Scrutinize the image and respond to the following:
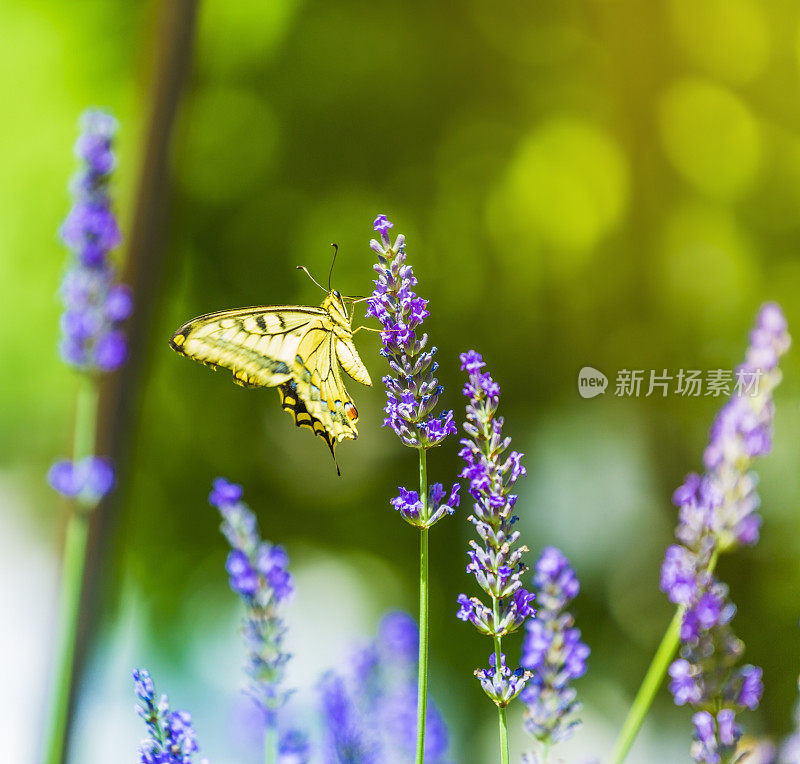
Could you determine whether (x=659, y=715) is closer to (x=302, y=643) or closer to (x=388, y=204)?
(x=302, y=643)

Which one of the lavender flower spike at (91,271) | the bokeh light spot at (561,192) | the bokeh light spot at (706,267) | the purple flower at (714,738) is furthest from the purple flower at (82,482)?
the bokeh light spot at (706,267)

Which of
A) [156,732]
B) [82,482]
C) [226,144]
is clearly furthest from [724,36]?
[156,732]

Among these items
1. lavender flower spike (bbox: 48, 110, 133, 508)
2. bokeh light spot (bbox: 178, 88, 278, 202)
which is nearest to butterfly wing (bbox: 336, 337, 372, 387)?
lavender flower spike (bbox: 48, 110, 133, 508)

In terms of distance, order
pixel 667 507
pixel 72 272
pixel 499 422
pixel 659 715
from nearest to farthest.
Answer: pixel 499 422, pixel 72 272, pixel 659 715, pixel 667 507

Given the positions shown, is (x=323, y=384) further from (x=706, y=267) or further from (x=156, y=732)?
(x=706, y=267)

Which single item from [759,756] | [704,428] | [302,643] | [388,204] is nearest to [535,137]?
[388,204]

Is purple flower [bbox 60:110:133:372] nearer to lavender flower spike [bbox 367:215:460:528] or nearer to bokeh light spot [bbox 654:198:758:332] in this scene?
lavender flower spike [bbox 367:215:460:528]
